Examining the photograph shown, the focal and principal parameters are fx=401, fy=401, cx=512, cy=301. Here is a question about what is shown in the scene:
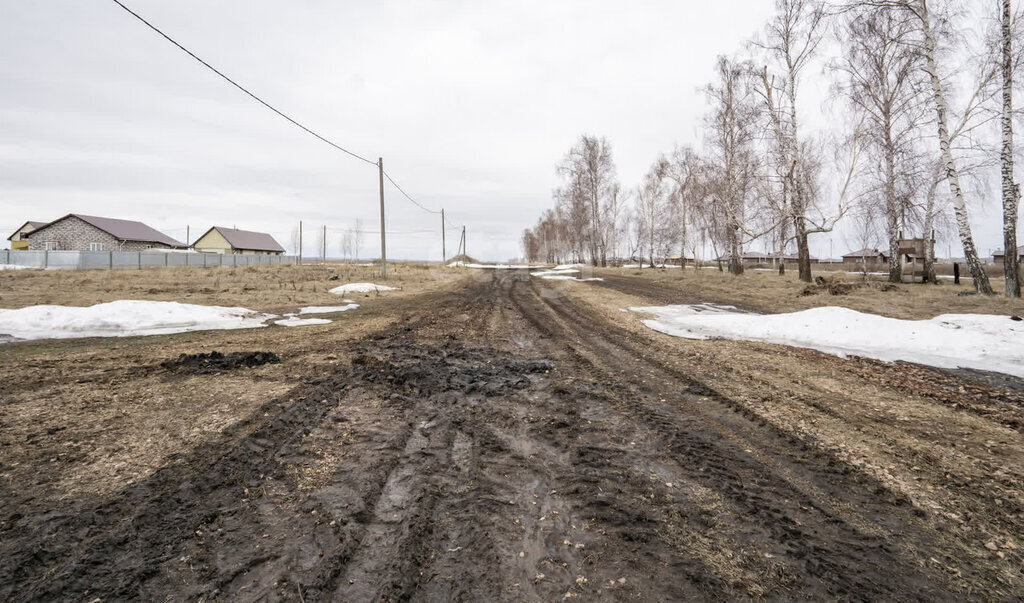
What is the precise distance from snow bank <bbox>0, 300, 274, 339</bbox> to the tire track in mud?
31.5ft

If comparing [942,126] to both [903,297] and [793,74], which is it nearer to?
[903,297]

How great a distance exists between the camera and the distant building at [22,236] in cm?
4728

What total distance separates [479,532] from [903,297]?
→ 15.8m

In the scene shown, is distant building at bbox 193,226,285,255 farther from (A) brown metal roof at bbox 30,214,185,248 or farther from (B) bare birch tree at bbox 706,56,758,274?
(B) bare birch tree at bbox 706,56,758,274

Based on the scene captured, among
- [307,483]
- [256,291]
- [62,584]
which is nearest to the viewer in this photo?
[62,584]

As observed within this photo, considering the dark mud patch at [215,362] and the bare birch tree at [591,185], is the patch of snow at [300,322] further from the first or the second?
the bare birch tree at [591,185]

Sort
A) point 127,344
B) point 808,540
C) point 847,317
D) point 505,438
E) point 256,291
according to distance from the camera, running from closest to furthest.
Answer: point 808,540
point 505,438
point 127,344
point 847,317
point 256,291

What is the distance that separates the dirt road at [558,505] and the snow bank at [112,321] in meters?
6.60

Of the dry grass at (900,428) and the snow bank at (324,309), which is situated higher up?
the snow bank at (324,309)

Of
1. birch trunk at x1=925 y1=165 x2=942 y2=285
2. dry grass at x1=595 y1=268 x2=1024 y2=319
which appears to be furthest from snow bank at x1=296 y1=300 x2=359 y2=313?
birch trunk at x1=925 y1=165 x2=942 y2=285

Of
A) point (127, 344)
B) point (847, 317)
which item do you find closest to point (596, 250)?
point (847, 317)

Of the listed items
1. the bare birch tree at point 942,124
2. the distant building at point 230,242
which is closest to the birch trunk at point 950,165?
the bare birch tree at point 942,124

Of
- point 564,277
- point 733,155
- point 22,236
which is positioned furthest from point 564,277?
→ point 22,236

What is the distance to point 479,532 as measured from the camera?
2.34 m
